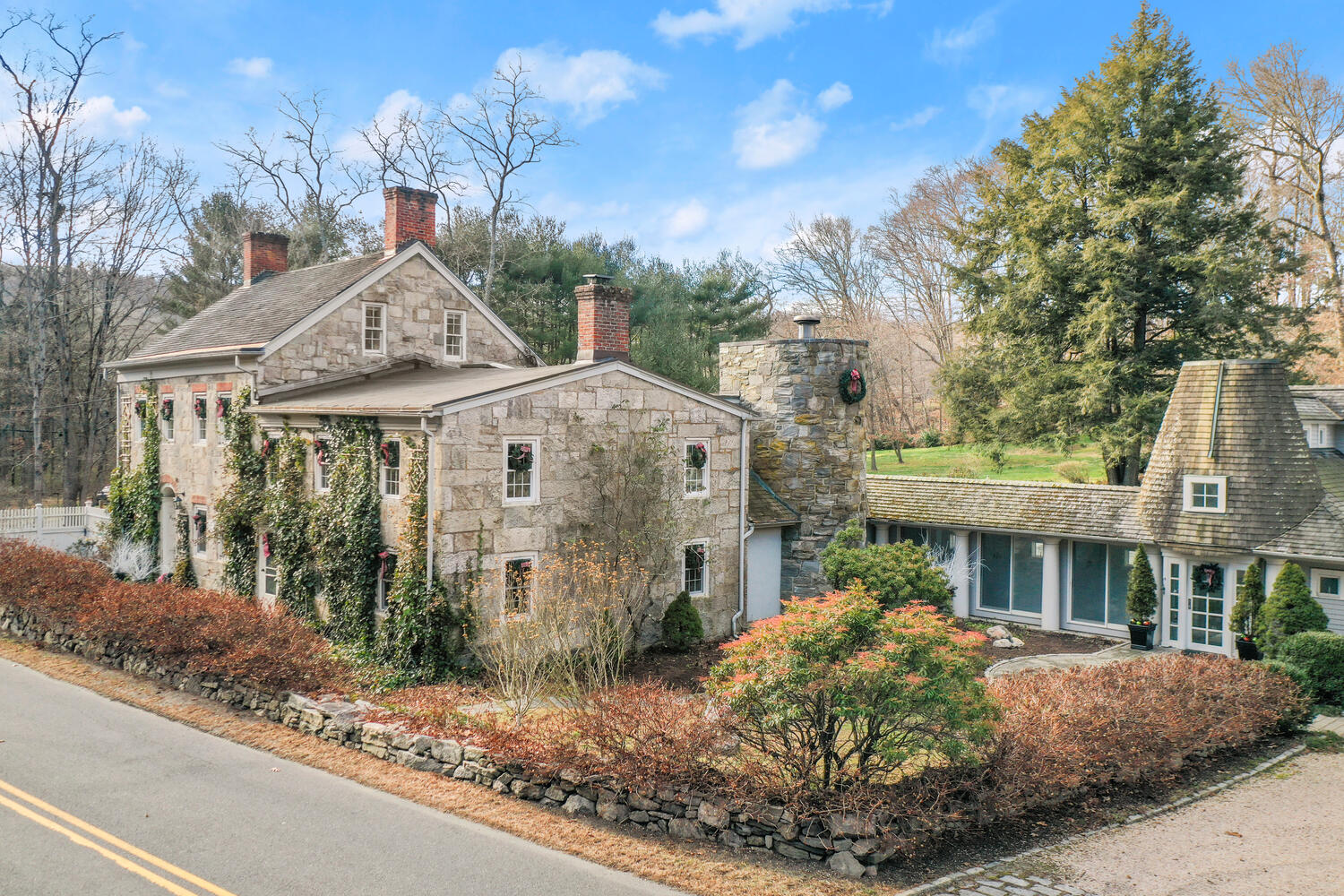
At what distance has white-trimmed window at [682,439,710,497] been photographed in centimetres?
1903

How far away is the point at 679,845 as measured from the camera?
9.21 m

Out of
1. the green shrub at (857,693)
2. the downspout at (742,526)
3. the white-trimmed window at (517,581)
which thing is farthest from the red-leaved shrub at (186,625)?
the downspout at (742,526)

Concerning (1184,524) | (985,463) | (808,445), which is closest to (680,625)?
(808,445)

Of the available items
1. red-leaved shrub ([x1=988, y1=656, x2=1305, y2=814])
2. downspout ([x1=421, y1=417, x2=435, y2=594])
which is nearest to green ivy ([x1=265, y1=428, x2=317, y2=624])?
downspout ([x1=421, y1=417, x2=435, y2=594])

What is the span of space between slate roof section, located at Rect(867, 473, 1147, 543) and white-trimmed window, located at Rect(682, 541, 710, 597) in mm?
6453

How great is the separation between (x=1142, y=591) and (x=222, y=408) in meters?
21.0

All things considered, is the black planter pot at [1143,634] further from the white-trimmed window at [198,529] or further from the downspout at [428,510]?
the white-trimmed window at [198,529]

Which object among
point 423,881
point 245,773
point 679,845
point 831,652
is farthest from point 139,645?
point 831,652

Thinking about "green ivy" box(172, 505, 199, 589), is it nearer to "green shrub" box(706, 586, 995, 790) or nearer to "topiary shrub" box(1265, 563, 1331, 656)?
Answer: "green shrub" box(706, 586, 995, 790)

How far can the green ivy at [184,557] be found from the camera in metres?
22.2

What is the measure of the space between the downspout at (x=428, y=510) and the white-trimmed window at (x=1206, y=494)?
1538 cm

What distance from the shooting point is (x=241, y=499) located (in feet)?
65.3

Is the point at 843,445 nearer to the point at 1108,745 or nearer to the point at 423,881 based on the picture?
the point at 1108,745

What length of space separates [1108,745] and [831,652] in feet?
13.7
